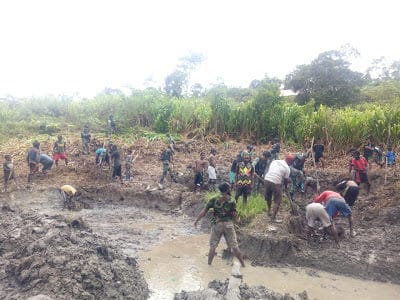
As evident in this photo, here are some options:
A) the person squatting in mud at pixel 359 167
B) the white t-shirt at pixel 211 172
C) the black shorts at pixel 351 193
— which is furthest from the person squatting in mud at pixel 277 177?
the white t-shirt at pixel 211 172

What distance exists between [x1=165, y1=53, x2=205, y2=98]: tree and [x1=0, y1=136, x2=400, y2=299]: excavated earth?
56.6 ft

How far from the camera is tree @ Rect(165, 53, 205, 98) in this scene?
34.2 metres

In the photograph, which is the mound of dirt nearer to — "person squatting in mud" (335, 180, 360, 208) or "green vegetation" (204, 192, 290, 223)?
"green vegetation" (204, 192, 290, 223)

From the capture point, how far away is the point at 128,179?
1498 cm

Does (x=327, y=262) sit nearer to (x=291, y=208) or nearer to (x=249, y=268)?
(x=249, y=268)

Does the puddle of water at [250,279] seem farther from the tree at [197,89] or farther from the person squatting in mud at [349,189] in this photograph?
the tree at [197,89]

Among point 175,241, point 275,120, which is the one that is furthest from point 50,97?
point 175,241

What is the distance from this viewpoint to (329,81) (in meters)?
24.7

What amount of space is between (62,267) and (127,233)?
15.0 ft

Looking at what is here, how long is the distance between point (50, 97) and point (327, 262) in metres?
22.7

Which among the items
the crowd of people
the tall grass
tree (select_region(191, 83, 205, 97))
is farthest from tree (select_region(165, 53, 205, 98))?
the crowd of people

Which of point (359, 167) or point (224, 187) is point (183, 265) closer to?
point (224, 187)

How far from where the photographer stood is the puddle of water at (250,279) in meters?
7.56

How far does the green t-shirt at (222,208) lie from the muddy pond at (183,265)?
119 cm
